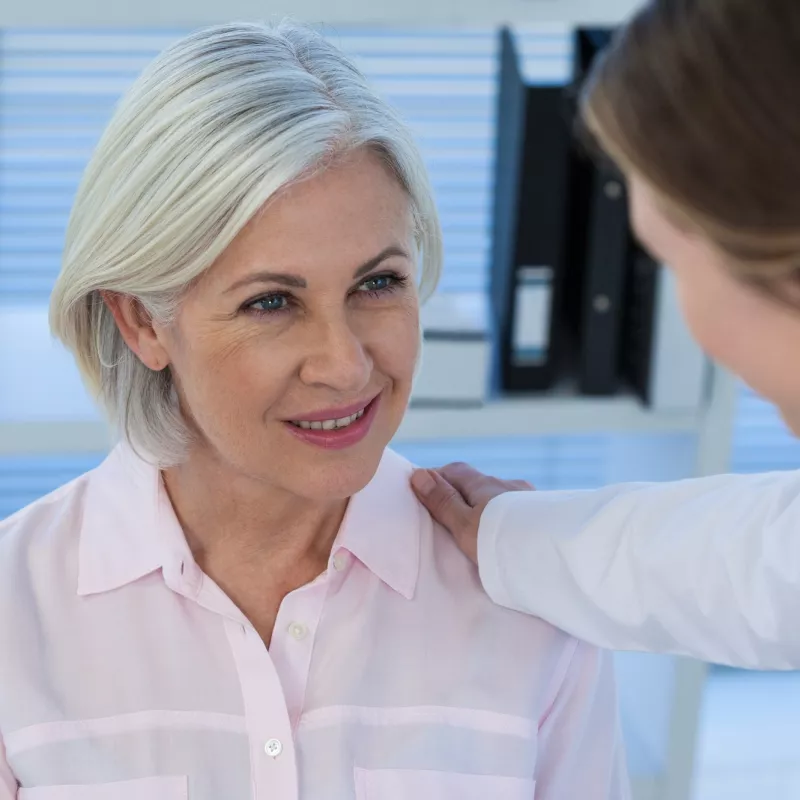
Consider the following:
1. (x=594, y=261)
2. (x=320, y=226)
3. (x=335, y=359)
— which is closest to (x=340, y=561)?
(x=335, y=359)

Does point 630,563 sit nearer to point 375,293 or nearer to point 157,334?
point 375,293

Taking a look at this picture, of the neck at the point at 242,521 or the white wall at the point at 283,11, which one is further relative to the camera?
the white wall at the point at 283,11

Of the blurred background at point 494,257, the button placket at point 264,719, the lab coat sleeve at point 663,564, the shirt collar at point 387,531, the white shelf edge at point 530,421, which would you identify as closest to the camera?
the lab coat sleeve at point 663,564

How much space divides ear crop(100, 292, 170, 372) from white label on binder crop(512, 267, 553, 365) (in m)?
0.58

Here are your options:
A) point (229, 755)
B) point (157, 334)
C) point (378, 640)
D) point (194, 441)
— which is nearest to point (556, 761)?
point (378, 640)

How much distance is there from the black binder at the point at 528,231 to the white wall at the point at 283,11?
118mm

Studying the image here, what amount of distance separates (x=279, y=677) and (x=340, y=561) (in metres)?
0.15

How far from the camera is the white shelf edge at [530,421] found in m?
1.73

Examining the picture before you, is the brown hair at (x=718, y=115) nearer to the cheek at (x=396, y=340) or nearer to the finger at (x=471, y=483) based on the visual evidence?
the cheek at (x=396, y=340)

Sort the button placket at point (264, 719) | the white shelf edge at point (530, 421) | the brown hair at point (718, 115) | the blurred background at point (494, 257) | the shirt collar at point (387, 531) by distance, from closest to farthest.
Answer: the brown hair at point (718, 115)
the button placket at point (264, 719)
the shirt collar at point (387, 531)
the blurred background at point (494, 257)
the white shelf edge at point (530, 421)

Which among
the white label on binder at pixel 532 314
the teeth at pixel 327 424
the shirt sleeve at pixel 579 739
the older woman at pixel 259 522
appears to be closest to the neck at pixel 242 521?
the older woman at pixel 259 522

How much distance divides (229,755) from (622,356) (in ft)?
2.84

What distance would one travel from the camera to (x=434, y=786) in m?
1.30

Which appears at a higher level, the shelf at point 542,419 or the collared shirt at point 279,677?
the shelf at point 542,419
